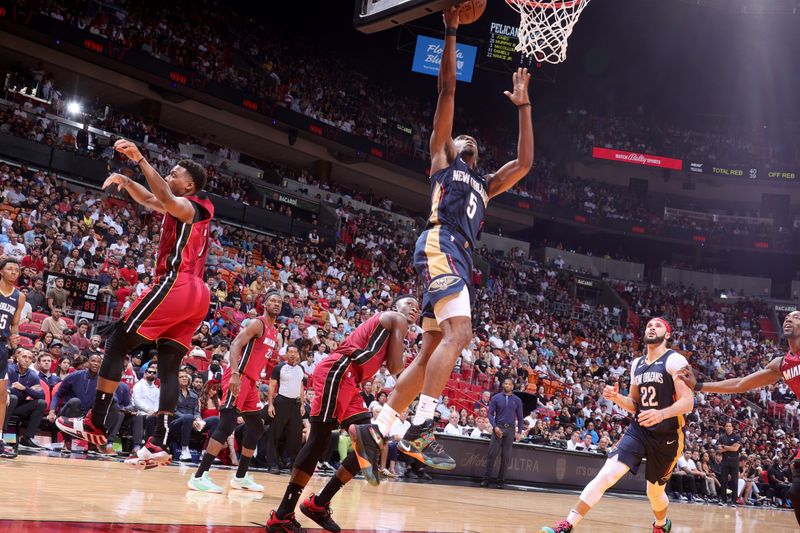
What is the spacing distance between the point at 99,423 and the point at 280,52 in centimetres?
2591

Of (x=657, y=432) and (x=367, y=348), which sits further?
(x=657, y=432)

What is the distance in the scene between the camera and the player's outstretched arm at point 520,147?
4965 millimetres

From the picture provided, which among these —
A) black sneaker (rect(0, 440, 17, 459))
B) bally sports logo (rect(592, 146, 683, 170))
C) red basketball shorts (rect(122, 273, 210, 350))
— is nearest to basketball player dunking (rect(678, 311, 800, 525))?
red basketball shorts (rect(122, 273, 210, 350))

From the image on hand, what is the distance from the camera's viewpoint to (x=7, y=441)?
32.5 ft

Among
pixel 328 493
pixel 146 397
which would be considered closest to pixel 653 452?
pixel 328 493

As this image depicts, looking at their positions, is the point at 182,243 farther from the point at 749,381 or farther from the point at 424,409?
the point at 749,381

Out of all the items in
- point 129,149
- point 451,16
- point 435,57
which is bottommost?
point 129,149

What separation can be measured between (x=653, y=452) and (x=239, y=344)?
13.8 feet

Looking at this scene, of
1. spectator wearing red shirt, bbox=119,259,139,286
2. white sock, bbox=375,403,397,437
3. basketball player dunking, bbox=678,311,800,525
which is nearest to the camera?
white sock, bbox=375,403,397,437

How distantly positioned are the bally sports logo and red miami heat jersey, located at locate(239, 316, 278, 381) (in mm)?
30677

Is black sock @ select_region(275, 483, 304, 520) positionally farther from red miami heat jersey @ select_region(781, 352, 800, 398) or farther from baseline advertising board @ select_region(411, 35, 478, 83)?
baseline advertising board @ select_region(411, 35, 478, 83)

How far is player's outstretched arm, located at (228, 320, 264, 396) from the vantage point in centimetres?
730

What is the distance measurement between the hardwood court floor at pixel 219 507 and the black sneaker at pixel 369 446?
1.05 m

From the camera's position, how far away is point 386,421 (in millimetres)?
4367
